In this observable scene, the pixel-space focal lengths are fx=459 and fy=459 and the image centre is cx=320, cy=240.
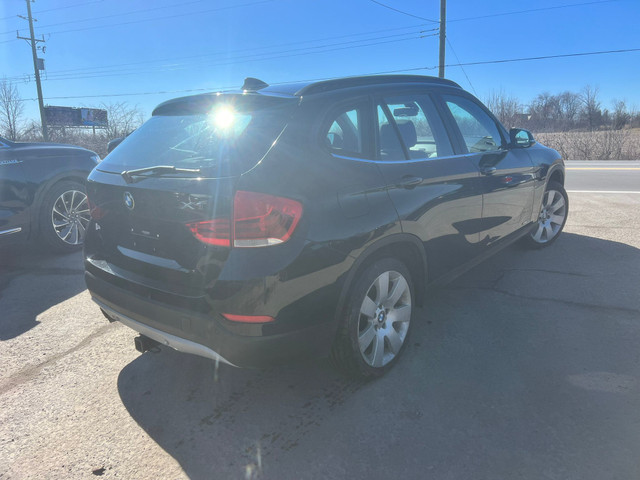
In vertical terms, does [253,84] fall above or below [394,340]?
above

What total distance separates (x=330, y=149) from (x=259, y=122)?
40 cm

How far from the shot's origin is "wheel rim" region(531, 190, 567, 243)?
530 centimetres

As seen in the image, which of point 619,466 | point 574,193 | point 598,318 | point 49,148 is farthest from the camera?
point 574,193

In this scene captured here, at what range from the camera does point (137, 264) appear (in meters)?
2.50

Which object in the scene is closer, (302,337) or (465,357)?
(302,337)

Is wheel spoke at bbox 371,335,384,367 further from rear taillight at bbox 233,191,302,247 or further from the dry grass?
the dry grass

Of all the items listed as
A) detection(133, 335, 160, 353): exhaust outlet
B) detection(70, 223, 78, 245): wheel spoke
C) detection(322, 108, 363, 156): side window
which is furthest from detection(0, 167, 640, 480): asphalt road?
detection(70, 223, 78, 245): wheel spoke

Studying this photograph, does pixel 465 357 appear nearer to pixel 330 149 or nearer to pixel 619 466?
pixel 619 466

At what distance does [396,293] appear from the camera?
9.40ft

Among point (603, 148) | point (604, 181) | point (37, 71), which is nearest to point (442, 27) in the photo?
point (603, 148)

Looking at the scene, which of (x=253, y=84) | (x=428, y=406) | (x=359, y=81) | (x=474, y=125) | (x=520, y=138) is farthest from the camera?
(x=520, y=138)

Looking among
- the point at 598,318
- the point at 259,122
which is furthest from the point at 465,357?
the point at 259,122

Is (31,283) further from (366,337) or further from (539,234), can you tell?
(539,234)

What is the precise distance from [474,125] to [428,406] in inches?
94.8
